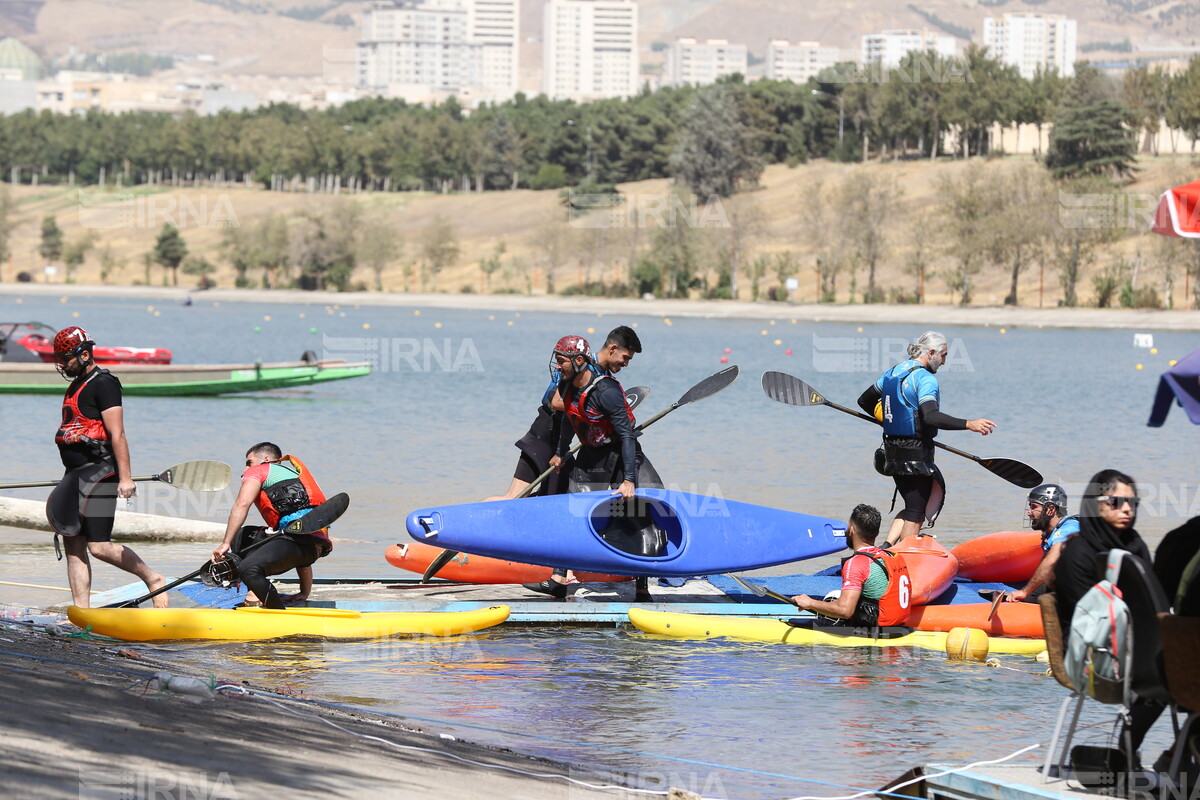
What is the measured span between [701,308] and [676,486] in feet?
180

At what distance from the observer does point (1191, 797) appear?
5770mm

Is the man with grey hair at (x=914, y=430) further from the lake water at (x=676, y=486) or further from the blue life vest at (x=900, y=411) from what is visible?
the lake water at (x=676, y=486)

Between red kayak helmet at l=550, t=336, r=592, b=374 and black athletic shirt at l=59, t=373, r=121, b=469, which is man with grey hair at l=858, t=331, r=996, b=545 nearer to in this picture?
red kayak helmet at l=550, t=336, r=592, b=374

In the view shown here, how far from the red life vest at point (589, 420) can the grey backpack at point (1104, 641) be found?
15.0ft

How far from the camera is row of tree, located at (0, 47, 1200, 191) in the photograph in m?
112

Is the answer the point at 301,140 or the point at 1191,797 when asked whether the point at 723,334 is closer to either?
the point at 1191,797

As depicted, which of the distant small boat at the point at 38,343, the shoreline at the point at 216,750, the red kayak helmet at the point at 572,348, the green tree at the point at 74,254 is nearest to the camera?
the shoreline at the point at 216,750

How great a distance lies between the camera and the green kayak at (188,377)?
27391mm

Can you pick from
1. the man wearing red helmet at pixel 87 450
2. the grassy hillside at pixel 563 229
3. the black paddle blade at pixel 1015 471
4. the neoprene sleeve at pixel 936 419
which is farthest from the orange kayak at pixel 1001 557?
the grassy hillside at pixel 563 229

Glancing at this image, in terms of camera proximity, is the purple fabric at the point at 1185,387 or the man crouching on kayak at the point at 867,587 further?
the man crouching on kayak at the point at 867,587

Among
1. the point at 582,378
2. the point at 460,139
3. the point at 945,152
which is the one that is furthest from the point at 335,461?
the point at 460,139

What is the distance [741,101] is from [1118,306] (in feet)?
190

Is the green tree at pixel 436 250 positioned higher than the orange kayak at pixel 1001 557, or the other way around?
the green tree at pixel 436 250

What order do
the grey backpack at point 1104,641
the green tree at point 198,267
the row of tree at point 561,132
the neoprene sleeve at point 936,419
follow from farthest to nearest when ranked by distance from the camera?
the row of tree at point 561,132 → the green tree at point 198,267 → the neoprene sleeve at point 936,419 → the grey backpack at point 1104,641
